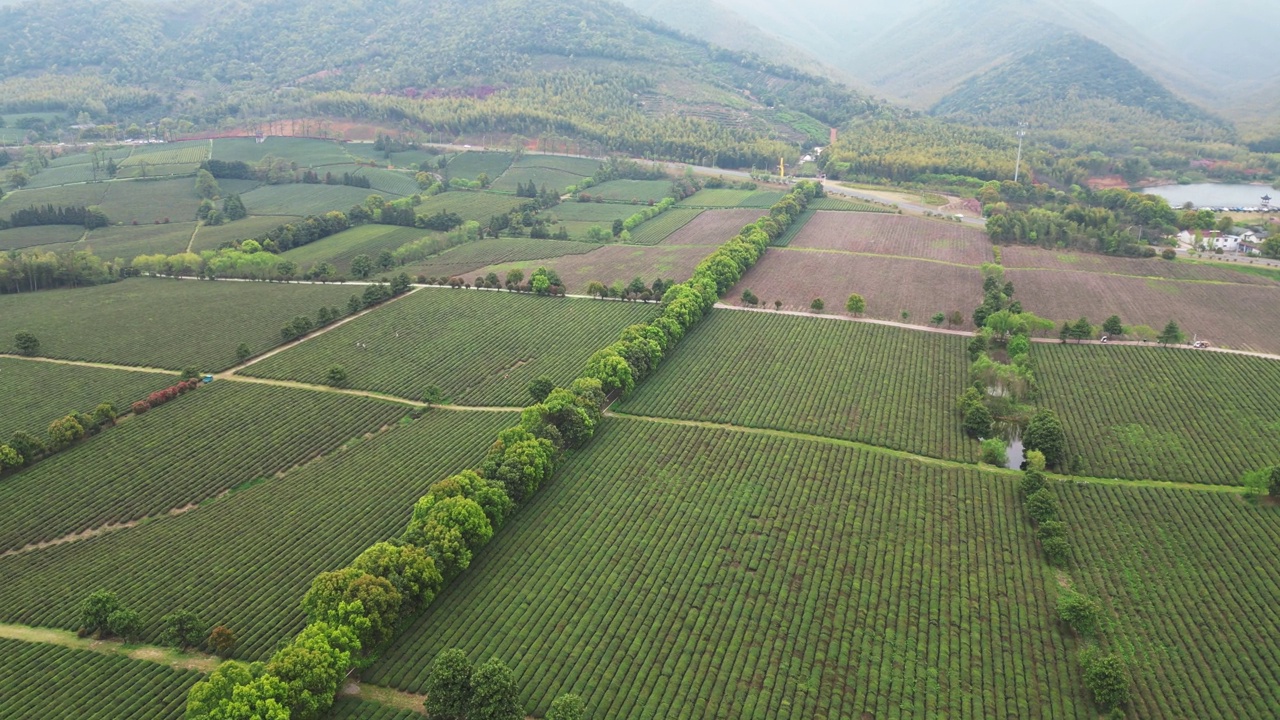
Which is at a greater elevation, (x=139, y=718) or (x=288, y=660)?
(x=288, y=660)

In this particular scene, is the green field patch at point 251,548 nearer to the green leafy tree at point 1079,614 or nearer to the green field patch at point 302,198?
the green leafy tree at point 1079,614

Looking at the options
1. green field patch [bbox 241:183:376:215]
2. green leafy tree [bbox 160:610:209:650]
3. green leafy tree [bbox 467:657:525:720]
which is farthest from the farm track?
green field patch [bbox 241:183:376:215]

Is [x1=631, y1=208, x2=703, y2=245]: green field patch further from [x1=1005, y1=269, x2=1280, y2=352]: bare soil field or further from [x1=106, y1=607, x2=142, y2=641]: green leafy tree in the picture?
[x1=106, y1=607, x2=142, y2=641]: green leafy tree

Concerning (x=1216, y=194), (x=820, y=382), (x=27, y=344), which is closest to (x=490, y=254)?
(x=27, y=344)

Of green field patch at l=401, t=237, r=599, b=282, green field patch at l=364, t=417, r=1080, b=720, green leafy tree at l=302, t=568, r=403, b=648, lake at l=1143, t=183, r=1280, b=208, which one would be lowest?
green field patch at l=364, t=417, r=1080, b=720

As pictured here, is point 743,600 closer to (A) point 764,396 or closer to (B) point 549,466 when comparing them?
(B) point 549,466

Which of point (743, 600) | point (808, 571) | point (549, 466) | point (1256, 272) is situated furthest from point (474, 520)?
point (1256, 272)
